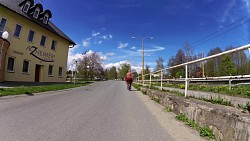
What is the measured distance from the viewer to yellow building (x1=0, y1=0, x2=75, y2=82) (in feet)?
62.8

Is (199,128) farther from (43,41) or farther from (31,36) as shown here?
(43,41)

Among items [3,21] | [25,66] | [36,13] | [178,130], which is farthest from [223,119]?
Result: [36,13]

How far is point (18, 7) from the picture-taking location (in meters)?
21.9

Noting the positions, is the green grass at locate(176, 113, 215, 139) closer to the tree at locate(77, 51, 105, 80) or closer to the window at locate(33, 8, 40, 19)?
the window at locate(33, 8, 40, 19)

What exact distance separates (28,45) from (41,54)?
272 cm

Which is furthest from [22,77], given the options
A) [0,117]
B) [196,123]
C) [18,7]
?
[196,123]

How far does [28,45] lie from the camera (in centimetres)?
2261

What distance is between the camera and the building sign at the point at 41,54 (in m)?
23.3

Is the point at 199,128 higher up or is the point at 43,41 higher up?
the point at 43,41

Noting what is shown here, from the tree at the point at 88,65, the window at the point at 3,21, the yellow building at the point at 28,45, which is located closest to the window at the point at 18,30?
the yellow building at the point at 28,45

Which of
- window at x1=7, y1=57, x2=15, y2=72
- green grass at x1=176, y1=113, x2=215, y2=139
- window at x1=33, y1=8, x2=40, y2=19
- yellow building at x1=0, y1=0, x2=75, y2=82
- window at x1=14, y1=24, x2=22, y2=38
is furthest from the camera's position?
window at x1=33, y1=8, x2=40, y2=19

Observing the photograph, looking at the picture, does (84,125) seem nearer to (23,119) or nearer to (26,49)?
(23,119)

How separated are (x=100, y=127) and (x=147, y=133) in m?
1.09

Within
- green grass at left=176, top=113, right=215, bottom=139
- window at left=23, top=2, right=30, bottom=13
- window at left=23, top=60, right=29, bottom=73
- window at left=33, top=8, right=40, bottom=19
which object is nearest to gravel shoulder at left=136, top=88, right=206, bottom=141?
green grass at left=176, top=113, right=215, bottom=139
